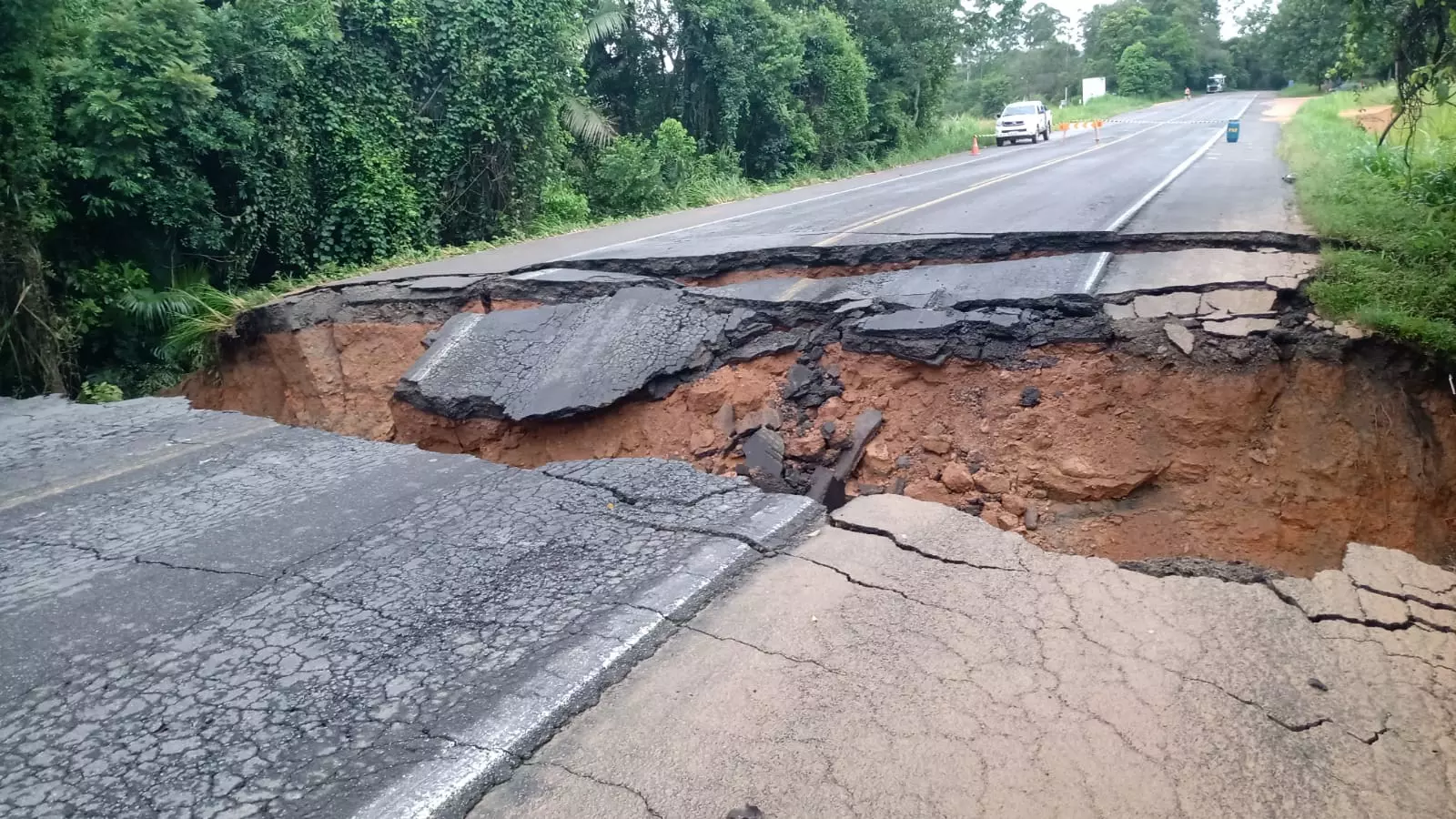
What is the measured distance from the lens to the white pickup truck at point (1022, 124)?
96.6 feet

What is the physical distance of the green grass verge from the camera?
5263 millimetres

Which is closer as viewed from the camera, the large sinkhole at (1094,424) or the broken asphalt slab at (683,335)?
the large sinkhole at (1094,424)

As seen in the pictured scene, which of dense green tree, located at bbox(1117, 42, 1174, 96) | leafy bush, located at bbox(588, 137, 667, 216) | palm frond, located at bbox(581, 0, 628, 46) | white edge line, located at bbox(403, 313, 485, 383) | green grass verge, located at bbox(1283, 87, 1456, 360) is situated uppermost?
palm frond, located at bbox(581, 0, 628, 46)

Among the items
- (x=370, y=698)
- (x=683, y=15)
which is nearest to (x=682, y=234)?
(x=370, y=698)

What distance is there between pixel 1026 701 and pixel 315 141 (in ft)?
40.1

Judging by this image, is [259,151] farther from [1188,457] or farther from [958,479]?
[1188,457]

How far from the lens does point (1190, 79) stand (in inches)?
2611

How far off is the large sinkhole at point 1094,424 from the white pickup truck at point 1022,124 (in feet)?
83.6

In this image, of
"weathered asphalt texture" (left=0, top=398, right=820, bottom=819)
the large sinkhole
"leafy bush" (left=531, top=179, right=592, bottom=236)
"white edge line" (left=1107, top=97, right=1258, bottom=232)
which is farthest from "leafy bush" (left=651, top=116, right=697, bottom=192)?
"weathered asphalt texture" (left=0, top=398, right=820, bottom=819)

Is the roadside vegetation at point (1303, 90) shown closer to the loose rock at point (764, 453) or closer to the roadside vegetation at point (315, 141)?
the roadside vegetation at point (315, 141)

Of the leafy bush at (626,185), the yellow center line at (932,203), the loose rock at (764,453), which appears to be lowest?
the loose rock at (764,453)

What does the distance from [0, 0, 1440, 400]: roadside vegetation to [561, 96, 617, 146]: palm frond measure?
0.19 feet

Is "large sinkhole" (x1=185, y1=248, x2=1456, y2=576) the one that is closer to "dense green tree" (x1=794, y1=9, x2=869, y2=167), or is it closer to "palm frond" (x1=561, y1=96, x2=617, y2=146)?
"palm frond" (x1=561, y1=96, x2=617, y2=146)

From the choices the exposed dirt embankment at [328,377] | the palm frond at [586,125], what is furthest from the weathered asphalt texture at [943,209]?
the palm frond at [586,125]
